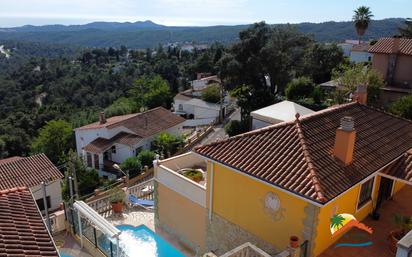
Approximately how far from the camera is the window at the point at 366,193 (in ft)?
42.4

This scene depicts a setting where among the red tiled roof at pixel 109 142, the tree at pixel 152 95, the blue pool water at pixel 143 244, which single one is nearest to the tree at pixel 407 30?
the tree at pixel 152 95

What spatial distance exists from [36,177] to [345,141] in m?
20.4

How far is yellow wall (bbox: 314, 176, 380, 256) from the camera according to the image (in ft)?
35.7

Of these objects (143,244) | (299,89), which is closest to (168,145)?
(299,89)

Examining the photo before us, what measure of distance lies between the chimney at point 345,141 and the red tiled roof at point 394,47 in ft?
92.1

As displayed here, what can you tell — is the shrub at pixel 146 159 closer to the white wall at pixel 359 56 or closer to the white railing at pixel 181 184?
the white railing at pixel 181 184

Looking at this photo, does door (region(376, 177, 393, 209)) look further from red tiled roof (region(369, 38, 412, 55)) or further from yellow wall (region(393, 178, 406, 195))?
red tiled roof (region(369, 38, 412, 55))

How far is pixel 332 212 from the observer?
11.3 meters

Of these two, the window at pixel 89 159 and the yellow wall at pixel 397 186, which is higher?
the yellow wall at pixel 397 186

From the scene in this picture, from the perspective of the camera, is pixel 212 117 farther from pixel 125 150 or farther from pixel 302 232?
pixel 302 232

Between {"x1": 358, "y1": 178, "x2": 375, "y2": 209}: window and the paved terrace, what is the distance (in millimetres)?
745

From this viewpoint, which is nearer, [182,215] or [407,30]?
[182,215]

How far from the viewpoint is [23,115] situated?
81.1 metres

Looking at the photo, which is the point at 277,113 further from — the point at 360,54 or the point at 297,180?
the point at 360,54
